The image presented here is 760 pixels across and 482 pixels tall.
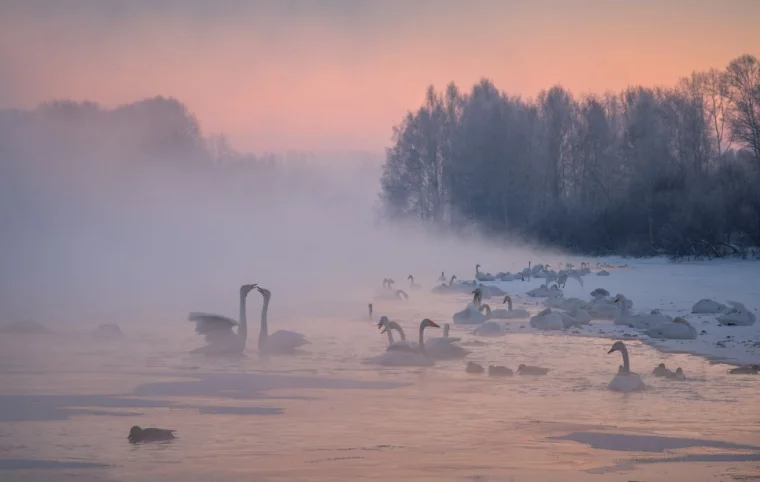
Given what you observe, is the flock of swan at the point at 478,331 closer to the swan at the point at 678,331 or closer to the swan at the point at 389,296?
the swan at the point at 678,331

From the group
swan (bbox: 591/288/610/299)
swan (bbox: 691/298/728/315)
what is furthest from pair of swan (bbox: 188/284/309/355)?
swan (bbox: 591/288/610/299)

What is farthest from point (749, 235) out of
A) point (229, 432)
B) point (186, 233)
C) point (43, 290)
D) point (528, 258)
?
point (186, 233)

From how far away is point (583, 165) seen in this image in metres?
67.1

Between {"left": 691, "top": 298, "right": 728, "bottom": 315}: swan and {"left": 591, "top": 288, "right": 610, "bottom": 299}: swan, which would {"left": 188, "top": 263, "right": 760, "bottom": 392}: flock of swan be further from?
{"left": 591, "top": 288, "right": 610, "bottom": 299}: swan

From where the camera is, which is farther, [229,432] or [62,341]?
[62,341]

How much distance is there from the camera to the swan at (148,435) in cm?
853

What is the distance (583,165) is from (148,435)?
61095 millimetres

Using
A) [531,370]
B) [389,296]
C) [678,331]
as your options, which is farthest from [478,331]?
[389,296]

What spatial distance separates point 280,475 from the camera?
24.2 feet

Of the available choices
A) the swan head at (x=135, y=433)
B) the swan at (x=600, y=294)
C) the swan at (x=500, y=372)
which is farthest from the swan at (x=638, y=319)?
the swan head at (x=135, y=433)

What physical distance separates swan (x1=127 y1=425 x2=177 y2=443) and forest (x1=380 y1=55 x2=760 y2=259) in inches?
1536

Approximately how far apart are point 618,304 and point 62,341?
1204cm

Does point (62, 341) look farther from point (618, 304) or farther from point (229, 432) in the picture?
point (618, 304)

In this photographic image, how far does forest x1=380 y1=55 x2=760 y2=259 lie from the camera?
169ft
